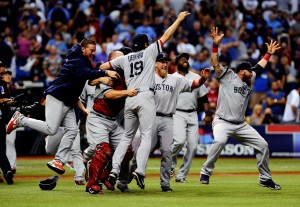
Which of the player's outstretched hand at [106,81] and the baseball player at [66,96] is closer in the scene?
the player's outstretched hand at [106,81]

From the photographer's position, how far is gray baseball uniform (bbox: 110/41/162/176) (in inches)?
550

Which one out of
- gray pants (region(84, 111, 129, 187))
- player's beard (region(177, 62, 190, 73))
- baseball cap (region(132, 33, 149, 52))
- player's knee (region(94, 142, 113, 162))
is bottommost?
player's knee (region(94, 142, 113, 162))

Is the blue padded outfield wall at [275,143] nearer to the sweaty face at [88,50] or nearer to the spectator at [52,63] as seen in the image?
the spectator at [52,63]

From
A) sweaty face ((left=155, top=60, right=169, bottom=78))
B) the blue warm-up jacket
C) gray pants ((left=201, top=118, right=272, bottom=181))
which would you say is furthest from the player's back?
gray pants ((left=201, top=118, right=272, bottom=181))

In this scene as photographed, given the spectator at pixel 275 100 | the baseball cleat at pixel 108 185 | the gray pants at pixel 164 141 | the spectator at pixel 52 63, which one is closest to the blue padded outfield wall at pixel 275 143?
the spectator at pixel 275 100

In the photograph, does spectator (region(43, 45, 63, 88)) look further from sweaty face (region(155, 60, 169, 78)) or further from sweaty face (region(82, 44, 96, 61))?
sweaty face (region(82, 44, 96, 61))

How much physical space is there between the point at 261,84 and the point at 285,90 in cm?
84

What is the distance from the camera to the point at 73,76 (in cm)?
1445

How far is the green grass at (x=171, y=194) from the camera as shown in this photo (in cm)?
1265

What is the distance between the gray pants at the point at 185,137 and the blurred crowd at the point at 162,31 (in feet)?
29.4

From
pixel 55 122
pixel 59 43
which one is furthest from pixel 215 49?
pixel 59 43

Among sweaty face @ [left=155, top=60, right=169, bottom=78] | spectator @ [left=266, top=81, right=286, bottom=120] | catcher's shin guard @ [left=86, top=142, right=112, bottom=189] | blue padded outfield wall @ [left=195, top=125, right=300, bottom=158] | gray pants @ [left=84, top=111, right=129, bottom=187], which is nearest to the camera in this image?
catcher's shin guard @ [left=86, top=142, right=112, bottom=189]

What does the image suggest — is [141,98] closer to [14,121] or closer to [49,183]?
[49,183]

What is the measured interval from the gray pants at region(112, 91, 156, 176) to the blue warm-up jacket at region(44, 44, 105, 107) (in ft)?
2.53
